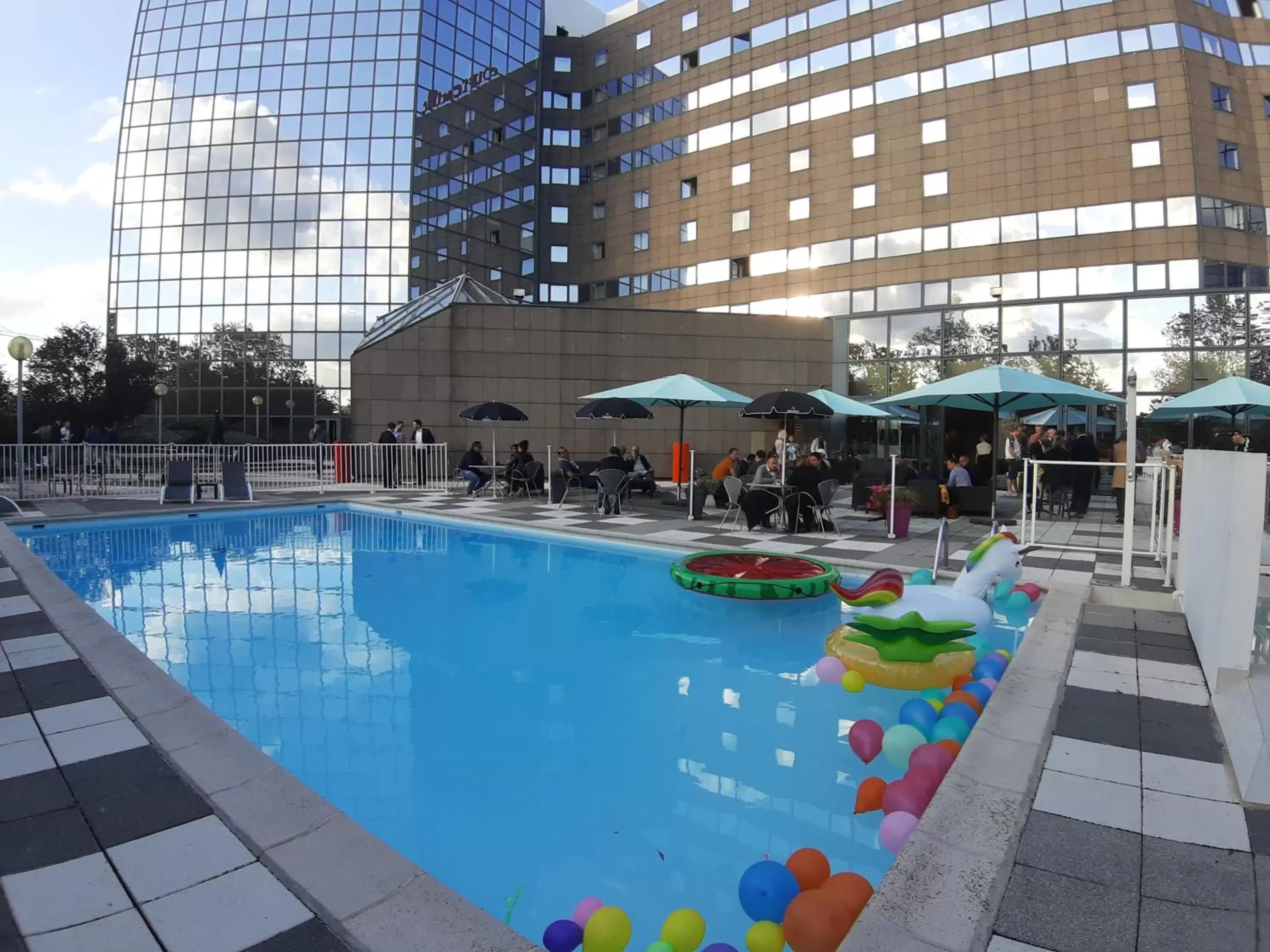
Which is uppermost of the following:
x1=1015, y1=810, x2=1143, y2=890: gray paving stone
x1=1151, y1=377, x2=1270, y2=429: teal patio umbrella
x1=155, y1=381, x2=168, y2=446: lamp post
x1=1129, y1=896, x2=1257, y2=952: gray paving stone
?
x1=155, y1=381, x2=168, y2=446: lamp post

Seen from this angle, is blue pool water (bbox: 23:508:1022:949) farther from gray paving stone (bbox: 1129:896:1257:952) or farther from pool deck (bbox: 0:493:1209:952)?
gray paving stone (bbox: 1129:896:1257:952)

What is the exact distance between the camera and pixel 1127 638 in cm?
561

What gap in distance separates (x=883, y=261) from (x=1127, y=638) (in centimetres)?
2398

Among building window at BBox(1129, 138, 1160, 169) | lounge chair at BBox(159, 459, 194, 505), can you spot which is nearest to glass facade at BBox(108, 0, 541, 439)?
lounge chair at BBox(159, 459, 194, 505)

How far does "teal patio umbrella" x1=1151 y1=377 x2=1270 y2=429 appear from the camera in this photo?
12.5m

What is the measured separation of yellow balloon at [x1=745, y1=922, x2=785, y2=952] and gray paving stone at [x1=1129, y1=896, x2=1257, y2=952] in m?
1.04

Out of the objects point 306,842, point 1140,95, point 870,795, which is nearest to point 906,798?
point 870,795

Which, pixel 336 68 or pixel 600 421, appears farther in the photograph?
pixel 336 68

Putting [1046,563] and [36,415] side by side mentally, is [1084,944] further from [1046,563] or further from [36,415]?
[36,415]

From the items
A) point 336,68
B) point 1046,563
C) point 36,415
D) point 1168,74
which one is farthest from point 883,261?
point 36,415

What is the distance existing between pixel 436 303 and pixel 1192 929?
22.1 metres

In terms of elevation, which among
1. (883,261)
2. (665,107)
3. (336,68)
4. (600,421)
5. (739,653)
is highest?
(336,68)

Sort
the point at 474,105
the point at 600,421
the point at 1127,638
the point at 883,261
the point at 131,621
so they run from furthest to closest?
the point at 474,105 < the point at 883,261 < the point at 600,421 < the point at 131,621 < the point at 1127,638

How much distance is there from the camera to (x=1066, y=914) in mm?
2248
